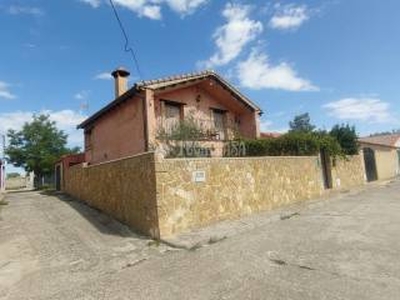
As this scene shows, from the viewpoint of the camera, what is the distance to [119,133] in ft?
55.4

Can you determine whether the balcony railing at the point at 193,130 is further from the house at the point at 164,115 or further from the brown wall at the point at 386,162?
the brown wall at the point at 386,162

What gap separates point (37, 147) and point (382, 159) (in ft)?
120

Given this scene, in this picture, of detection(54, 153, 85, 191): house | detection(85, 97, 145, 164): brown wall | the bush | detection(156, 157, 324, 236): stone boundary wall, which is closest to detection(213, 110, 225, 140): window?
the bush

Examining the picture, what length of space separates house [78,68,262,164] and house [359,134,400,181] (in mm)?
12572

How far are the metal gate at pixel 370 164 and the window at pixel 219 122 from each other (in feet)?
45.8

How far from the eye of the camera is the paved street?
4.91 m

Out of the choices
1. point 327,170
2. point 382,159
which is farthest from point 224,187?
A: point 382,159

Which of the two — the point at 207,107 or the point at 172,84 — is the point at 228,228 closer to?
the point at 172,84

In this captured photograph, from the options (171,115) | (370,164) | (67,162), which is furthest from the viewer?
(370,164)

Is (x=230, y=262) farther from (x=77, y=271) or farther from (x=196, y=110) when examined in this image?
(x=196, y=110)

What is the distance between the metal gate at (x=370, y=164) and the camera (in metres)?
26.6

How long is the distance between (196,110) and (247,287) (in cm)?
1340

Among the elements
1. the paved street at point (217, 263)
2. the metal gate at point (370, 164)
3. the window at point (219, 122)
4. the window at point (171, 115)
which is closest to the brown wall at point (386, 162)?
the metal gate at point (370, 164)

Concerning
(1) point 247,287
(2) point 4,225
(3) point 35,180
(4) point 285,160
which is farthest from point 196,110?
(3) point 35,180
